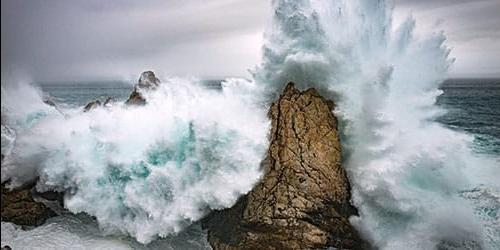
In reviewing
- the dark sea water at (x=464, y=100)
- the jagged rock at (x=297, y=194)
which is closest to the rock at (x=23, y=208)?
the dark sea water at (x=464, y=100)

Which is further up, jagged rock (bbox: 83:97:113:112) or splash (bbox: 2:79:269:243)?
jagged rock (bbox: 83:97:113:112)

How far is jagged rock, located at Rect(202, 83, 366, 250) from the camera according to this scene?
18.1 ft

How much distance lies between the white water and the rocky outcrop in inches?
23.7

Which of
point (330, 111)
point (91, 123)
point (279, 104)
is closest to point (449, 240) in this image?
point (330, 111)

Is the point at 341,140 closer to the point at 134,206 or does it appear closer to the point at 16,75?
the point at 134,206

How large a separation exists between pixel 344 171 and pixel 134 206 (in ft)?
8.71

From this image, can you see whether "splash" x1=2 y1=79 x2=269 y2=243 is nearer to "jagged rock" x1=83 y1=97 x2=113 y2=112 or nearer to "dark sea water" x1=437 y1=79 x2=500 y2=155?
"jagged rock" x1=83 y1=97 x2=113 y2=112

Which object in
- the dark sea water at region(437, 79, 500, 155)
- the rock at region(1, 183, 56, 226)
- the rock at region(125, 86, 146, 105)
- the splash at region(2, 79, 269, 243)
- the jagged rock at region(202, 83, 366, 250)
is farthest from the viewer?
the dark sea water at region(437, 79, 500, 155)

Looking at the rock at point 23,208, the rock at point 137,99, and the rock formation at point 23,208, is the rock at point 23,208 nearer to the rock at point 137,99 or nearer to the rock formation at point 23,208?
the rock formation at point 23,208

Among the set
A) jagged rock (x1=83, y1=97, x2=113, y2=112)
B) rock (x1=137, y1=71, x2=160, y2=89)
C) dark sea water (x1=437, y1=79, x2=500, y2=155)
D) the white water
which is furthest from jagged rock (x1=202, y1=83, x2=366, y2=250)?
dark sea water (x1=437, y1=79, x2=500, y2=155)

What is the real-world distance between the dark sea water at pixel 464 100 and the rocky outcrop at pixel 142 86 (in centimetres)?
56

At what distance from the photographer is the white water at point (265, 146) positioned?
5.90m

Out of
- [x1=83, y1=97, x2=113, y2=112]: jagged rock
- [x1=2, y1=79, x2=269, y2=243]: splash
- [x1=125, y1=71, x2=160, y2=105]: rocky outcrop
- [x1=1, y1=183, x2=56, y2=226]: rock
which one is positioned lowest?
[x1=1, y1=183, x2=56, y2=226]: rock

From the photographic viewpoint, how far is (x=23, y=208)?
19.5ft
